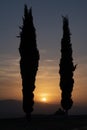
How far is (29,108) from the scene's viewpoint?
144 feet

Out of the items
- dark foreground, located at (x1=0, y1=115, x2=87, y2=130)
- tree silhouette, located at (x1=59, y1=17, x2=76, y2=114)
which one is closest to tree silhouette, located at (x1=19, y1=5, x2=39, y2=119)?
dark foreground, located at (x1=0, y1=115, x2=87, y2=130)

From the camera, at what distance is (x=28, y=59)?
1767 inches

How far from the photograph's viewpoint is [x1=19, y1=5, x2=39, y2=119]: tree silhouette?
44.1 m

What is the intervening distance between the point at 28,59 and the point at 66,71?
307 inches

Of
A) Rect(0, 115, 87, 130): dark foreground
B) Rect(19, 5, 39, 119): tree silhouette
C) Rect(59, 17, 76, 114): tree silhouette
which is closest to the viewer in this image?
Rect(0, 115, 87, 130): dark foreground

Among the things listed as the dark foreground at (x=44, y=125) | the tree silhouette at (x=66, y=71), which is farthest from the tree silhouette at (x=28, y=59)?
the tree silhouette at (x=66, y=71)

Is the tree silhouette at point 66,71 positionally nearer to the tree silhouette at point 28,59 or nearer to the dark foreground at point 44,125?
the tree silhouette at point 28,59

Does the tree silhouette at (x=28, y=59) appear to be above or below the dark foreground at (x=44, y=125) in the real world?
above

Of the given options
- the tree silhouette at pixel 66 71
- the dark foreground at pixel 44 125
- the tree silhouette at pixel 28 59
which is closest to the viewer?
the dark foreground at pixel 44 125

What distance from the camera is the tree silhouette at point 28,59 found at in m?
44.1

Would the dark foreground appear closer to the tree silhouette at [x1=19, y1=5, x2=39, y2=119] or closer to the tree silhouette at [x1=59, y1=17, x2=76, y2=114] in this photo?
the tree silhouette at [x1=19, y1=5, x2=39, y2=119]

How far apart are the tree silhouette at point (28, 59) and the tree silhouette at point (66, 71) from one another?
6887mm

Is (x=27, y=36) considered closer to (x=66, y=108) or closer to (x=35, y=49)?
(x=35, y=49)

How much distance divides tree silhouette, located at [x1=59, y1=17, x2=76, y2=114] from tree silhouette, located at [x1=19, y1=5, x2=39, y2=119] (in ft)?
22.6
